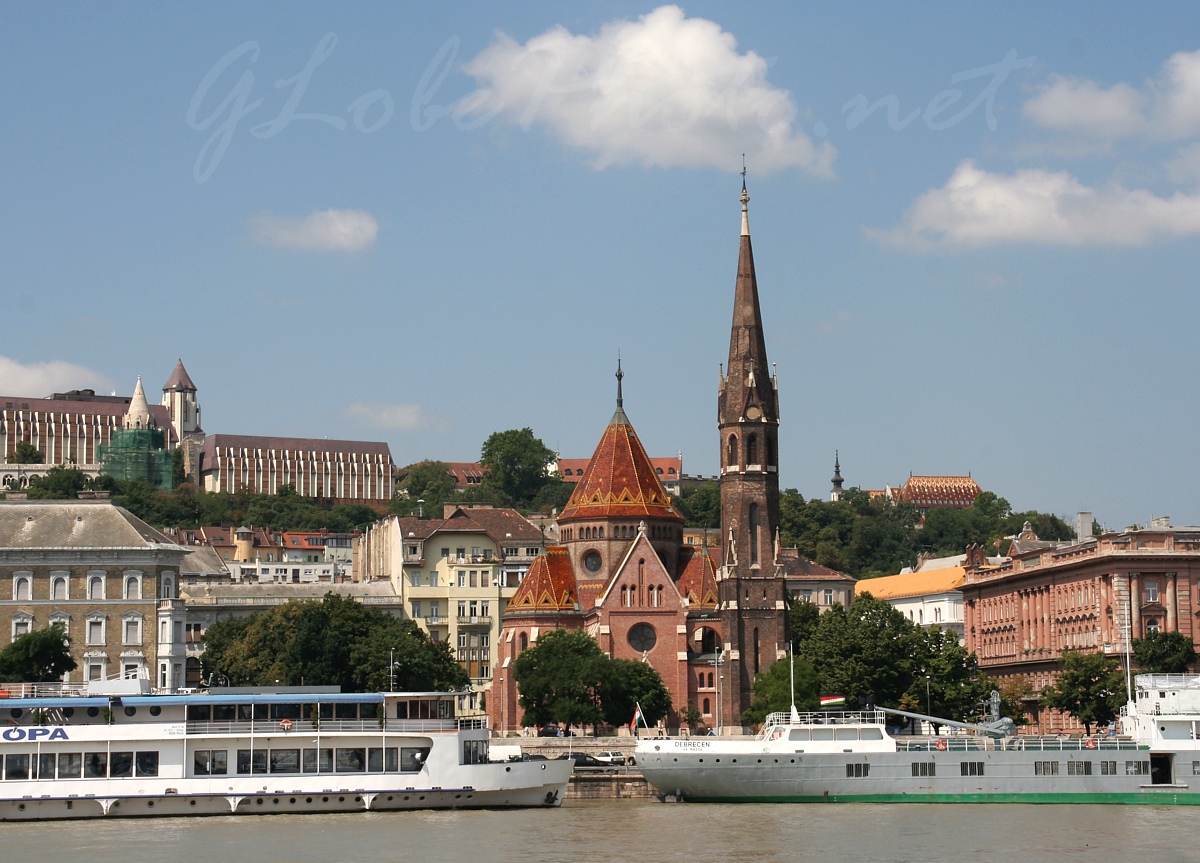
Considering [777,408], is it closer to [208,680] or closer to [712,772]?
[208,680]

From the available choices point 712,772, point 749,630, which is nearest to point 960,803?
point 712,772

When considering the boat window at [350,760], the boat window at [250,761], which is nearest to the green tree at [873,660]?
the boat window at [350,760]

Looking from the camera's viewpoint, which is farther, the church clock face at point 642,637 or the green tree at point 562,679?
the church clock face at point 642,637

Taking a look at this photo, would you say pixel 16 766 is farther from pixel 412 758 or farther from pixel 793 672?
pixel 793 672

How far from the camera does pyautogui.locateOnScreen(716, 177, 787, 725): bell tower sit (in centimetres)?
11981

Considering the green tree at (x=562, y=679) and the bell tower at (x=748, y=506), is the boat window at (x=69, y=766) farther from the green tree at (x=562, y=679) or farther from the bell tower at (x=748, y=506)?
the bell tower at (x=748, y=506)

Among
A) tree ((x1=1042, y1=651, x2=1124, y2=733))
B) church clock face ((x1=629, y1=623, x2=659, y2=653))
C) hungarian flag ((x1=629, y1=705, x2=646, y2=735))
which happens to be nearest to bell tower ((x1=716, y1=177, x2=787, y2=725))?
church clock face ((x1=629, y1=623, x2=659, y2=653))

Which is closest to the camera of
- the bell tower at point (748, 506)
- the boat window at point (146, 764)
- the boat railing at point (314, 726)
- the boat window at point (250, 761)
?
the boat window at point (146, 764)

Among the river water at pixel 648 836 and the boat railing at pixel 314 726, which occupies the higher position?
the boat railing at pixel 314 726

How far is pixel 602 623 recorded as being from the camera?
402 ft

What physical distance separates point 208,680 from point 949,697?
164ft

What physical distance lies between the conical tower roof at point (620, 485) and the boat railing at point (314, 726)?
56.2 meters

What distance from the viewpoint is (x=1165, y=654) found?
10219 cm

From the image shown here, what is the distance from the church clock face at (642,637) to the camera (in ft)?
401
